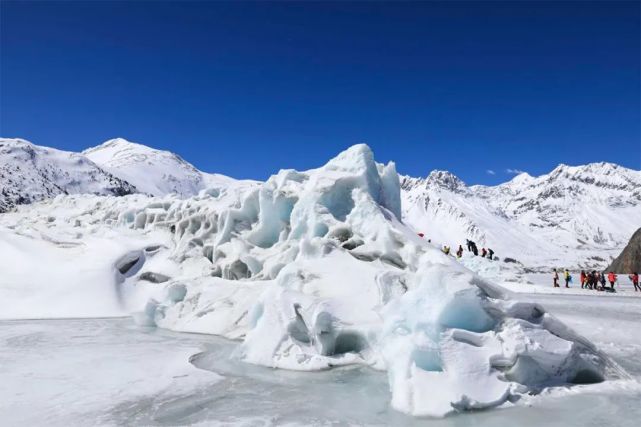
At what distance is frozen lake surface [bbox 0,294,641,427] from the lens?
17.6ft

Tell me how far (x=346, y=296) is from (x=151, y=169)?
117 meters

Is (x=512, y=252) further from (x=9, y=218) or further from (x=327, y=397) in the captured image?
(x=327, y=397)

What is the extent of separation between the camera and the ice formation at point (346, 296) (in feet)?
20.4

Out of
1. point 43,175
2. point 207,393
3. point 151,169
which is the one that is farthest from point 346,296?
point 151,169

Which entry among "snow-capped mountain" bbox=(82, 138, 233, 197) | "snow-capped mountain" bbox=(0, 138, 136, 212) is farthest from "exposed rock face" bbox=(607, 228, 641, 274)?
"snow-capped mountain" bbox=(82, 138, 233, 197)

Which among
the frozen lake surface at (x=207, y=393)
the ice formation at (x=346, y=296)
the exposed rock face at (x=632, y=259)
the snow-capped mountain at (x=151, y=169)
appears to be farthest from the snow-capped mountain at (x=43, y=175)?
the exposed rock face at (x=632, y=259)

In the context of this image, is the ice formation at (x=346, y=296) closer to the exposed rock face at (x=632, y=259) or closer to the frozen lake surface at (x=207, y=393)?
the frozen lake surface at (x=207, y=393)

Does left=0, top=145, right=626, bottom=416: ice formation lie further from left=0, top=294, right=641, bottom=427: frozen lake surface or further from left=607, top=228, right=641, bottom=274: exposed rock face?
left=607, top=228, right=641, bottom=274: exposed rock face

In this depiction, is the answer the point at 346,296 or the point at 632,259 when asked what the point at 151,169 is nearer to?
the point at 632,259

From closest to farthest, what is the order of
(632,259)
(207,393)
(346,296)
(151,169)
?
(207,393) → (346,296) → (632,259) → (151,169)

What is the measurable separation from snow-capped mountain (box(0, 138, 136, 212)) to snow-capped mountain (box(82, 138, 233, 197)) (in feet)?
38.6

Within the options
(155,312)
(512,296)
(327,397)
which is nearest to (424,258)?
(512,296)

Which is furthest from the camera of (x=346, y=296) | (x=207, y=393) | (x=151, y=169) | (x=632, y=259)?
(x=151, y=169)

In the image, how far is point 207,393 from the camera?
639 cm
